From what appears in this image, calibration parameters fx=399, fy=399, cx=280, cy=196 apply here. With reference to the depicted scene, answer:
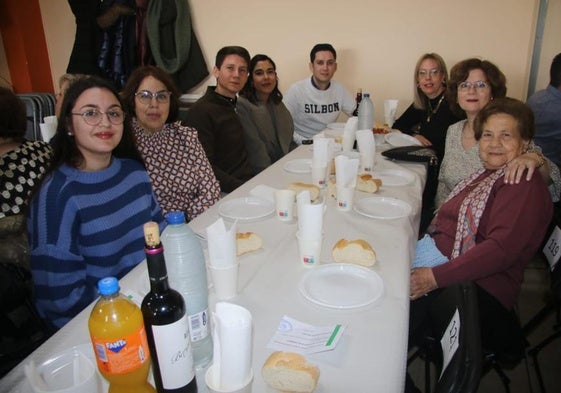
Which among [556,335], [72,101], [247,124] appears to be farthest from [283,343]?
[247,124]

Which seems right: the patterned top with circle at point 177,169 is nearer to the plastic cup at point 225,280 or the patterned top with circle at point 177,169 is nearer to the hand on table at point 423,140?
the plastic cup at point 225,280

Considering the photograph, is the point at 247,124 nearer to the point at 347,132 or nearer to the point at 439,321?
the point at 347,132

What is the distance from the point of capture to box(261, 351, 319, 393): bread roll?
694 millimetres

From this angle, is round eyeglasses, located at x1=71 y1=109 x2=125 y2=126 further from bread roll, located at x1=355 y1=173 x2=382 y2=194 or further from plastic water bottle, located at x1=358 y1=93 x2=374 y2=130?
plastic water bottle, located at x1=358 y1=93 x2=374 y2=130

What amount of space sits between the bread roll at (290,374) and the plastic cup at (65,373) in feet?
0.94

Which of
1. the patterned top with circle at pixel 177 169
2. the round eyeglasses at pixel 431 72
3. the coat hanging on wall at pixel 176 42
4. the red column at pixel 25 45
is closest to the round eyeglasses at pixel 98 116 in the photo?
the patterned top with circle at pixel 177 169

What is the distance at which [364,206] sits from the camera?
5.23 ft

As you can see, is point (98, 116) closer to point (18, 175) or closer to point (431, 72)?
point (18, 175)

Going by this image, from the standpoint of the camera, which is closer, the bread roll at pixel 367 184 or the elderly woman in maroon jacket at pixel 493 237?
the elderly woman in maroon jacket at pixel 493 237

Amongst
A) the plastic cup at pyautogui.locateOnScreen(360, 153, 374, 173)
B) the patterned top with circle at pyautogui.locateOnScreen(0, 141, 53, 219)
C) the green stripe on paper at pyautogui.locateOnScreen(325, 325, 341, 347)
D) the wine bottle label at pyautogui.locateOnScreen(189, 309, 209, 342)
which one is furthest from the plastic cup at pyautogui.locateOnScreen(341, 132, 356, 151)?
the wine bottle label at pyautogui.locateOnScreen(189, 309, 209, 342)

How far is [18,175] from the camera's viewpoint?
5.48ft

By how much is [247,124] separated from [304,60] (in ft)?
5.28

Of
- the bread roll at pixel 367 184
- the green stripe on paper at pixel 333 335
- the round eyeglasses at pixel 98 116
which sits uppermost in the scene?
the round eyeglasses at pixel 98 116

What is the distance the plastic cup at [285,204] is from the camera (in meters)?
1.42
